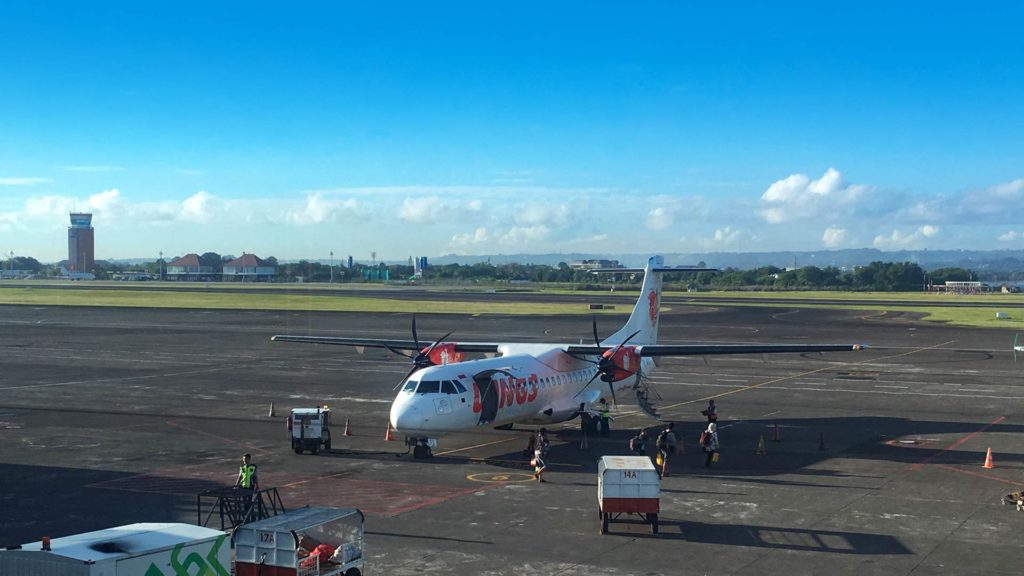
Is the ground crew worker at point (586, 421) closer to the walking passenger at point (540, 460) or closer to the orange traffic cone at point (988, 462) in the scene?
the walking passenger at point (540, 460)

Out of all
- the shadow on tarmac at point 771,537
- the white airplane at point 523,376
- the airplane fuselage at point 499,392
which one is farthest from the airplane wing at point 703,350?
the shadow on tarmac at point 771,537

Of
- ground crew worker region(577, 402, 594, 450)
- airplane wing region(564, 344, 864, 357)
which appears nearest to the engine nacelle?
airplane wing region(564, 344, 864, 357)

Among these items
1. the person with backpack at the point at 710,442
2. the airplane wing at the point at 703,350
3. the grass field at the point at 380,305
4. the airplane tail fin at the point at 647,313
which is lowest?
the person with backpack at the point at 710,442

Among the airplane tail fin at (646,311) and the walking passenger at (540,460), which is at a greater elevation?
the airplane tail fin at (646,311)

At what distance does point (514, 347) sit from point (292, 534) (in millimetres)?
22161

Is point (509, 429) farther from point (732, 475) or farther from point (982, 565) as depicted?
point (982, 565)

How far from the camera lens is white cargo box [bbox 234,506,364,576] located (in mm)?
15836

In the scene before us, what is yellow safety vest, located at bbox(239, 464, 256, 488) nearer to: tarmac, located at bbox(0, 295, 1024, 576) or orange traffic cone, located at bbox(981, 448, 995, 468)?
tarmac, located at bbox(0, 295, 1024, 576)

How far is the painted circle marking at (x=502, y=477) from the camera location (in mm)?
26938

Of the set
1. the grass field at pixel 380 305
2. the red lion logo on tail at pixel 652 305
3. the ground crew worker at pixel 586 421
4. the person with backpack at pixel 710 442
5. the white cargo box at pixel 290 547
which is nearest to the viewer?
the white cargo box at pixel 290 547

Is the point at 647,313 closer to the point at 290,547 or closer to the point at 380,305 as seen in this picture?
the point at 290,547

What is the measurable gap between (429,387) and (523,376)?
4716 millimetres

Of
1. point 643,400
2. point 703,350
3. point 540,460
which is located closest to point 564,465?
point 540,460

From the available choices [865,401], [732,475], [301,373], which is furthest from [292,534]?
[301,373]
